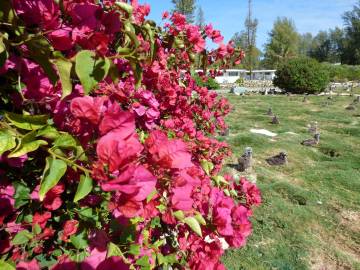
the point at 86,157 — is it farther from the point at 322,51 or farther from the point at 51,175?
the point at 322,51

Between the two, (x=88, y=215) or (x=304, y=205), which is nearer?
(x=88, y=215)

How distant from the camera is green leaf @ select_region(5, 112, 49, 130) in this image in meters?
0.69

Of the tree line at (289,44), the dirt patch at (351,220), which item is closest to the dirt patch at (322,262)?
the dirt patch at (351,220)

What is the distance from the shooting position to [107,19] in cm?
94

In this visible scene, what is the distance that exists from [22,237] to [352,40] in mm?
73234

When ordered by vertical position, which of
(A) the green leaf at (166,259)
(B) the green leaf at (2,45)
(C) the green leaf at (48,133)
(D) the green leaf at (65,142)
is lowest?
(A) the green leaf at (166,259)

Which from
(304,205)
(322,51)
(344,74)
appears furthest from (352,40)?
(304,205)

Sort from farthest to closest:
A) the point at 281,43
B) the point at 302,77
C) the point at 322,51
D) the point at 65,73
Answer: the point at 322,51, the point at 281,43, the point at 302,77, the point at 65,73

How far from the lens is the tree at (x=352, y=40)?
62.8 meters

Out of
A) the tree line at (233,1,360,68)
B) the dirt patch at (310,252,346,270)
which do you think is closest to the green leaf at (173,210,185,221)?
the dirt patch at (310,252,346,270)

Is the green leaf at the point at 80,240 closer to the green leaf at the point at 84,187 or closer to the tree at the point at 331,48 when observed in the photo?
the green leaf at the point at 84,187

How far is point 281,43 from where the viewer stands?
63000mm

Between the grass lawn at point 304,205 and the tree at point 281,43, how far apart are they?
55441mm

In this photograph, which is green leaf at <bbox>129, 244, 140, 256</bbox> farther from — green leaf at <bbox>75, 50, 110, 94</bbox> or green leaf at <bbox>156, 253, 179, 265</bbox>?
green leaf at <bbox>75, 50, 110, 94</bbox>
